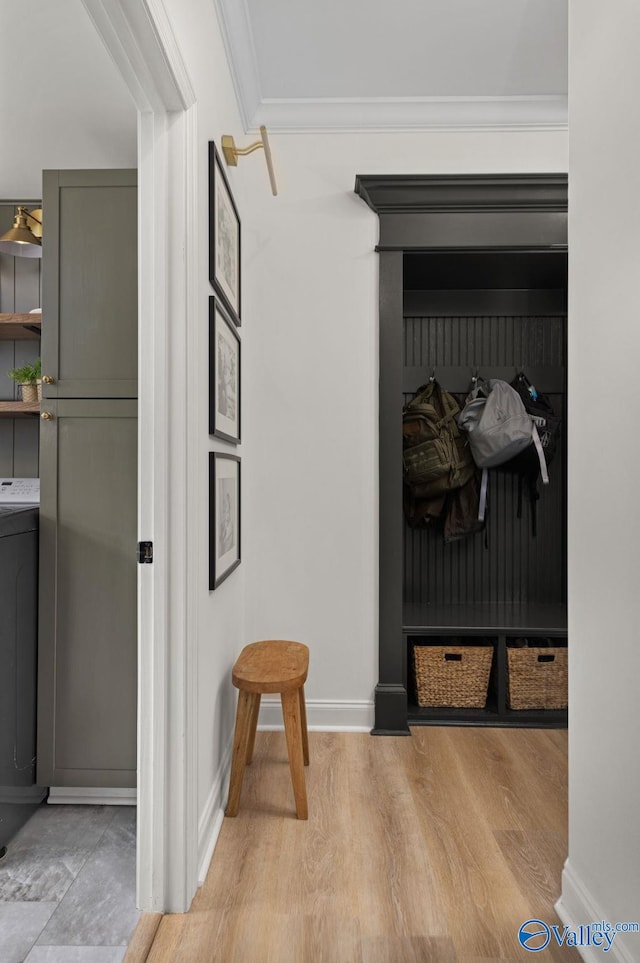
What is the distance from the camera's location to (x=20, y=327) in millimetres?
2451

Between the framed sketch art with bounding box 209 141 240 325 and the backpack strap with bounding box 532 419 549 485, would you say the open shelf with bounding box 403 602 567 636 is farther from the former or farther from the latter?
the framed sketch art with bounding box 209 141 240 325

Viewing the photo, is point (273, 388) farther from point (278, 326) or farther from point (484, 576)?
point (484, 576)

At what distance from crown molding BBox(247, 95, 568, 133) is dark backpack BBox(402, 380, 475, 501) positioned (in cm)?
120

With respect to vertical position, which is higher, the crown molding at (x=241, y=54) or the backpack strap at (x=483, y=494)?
the crown molding at (x=241, y=54)

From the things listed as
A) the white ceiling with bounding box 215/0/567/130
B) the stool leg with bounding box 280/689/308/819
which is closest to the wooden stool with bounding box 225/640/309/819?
the stool leg with bounding box 280/689/308/819

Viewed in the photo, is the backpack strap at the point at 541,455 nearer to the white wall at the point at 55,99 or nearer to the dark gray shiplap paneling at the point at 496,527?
the dark gray shiplap paneling at the point at 496,527

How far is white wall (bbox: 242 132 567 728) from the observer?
8.27 feet

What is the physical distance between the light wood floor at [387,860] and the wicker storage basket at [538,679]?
249 millimetres

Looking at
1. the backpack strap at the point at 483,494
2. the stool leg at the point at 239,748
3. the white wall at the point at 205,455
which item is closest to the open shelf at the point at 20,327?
the white wall at the point at 205,455

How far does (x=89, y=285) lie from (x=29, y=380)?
696 millimetres

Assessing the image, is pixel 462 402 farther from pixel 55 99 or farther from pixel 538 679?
pixel 55 99

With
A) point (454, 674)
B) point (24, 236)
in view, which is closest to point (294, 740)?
point (454, 674)

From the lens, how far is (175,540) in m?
1.44

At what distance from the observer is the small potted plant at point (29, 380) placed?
95.7 inches
